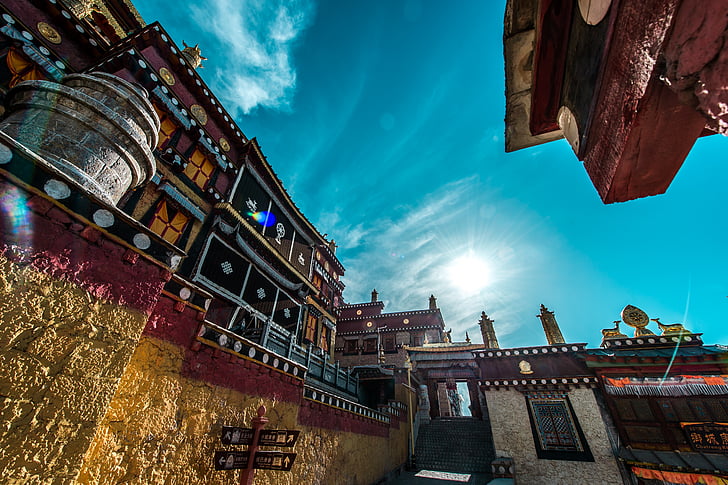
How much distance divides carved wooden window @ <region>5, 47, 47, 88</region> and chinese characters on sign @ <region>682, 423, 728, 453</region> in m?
22.3

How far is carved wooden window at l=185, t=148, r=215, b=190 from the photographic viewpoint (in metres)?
10.0

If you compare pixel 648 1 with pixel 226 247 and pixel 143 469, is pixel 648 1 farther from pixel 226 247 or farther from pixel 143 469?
pixel 226 247

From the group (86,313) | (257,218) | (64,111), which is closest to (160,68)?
(257,218)

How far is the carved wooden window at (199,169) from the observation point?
1003cm

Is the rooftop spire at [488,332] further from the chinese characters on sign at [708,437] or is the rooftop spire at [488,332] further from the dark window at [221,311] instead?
the dark window at [221,311]

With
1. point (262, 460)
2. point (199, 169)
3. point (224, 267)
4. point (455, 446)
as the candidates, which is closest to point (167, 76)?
point (199, 169)

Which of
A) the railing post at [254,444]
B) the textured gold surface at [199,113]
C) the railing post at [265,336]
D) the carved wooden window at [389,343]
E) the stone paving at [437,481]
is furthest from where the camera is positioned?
the carved wooden window at [389,343]

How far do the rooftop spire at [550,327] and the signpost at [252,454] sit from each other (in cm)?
1736

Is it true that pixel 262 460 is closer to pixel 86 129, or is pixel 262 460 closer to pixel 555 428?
pixel 86 129

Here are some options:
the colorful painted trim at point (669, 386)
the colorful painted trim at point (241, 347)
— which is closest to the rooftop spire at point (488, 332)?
the colorful painted trim at point (669, 386)

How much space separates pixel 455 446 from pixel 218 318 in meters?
13.6

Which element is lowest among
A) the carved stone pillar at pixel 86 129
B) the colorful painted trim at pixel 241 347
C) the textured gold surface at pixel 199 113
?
the colorful painted trim at pixel 241 347

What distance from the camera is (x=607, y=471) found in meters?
11.0

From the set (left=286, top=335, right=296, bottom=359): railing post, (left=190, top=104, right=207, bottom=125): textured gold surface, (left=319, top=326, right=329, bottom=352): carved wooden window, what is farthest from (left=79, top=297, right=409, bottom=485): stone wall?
(left=319, top=326, right=329, bottom=352): carved wooden window
